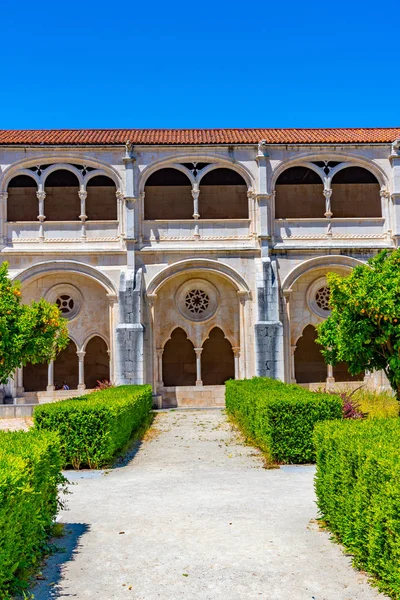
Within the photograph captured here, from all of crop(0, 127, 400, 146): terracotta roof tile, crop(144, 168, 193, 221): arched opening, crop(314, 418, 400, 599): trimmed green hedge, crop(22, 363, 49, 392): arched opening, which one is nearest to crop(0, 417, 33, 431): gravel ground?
crop(22, 363, 49, 392): arched opening

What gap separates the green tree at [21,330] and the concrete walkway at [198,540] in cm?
553

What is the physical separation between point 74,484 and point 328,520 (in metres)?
4.47

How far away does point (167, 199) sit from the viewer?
26.5 meters

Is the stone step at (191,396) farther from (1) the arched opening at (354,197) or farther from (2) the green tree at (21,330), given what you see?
(1) the arched opening at (354,197)

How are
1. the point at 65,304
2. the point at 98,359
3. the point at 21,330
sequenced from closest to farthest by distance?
1. the point at 21,330
2. the point at 65,304
3. the point at 98,359

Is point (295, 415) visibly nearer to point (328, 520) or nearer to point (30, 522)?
point (328, 520)

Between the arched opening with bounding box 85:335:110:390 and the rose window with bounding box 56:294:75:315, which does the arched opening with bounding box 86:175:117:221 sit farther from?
the arched opening with bounding box 85:335:110:390

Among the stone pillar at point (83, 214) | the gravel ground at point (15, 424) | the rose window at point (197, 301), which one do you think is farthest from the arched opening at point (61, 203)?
the gravel ground at point (15, 424)

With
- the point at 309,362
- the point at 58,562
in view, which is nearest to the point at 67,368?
the point at 309,362

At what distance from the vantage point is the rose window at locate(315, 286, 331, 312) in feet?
79.2

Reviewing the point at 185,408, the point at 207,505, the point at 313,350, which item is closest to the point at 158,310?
the point at 185,408

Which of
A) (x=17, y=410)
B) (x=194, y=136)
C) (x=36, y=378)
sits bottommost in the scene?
(x=17, y=410)

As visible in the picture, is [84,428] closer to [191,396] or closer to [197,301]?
[191,396]

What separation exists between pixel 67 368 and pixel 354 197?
47.2 feet
